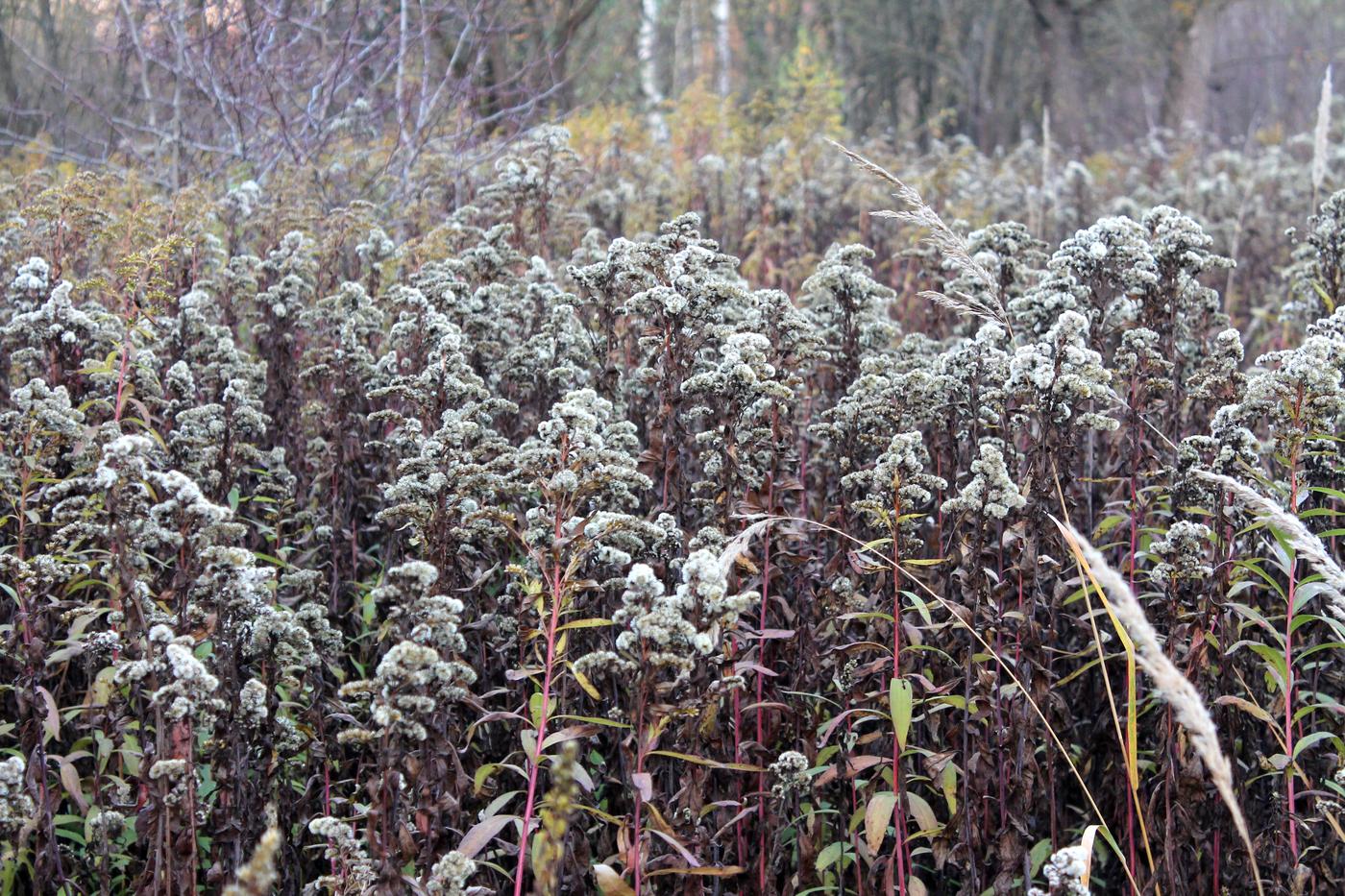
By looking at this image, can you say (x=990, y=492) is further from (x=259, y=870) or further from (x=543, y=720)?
(x=259, y=870)

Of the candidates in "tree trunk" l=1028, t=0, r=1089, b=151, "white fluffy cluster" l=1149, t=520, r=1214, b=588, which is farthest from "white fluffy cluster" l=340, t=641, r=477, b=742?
"tree trunk" l=1028, t=0, r=1089, b=151

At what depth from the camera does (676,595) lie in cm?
266

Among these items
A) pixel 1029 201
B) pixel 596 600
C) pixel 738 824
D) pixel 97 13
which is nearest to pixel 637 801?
pixel 738 824

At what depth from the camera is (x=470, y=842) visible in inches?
104

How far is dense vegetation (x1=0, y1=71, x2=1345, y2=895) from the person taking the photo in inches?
107

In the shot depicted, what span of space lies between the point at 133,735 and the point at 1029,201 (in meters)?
7.17

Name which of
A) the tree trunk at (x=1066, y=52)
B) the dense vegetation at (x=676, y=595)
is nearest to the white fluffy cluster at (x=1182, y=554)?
the dense vegetation at (x=676, y=595)

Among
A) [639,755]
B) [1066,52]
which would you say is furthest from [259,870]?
[1066,52]

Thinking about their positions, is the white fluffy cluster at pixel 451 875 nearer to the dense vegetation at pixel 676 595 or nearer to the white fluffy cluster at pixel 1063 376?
the dense vegetation at pixel 676 595

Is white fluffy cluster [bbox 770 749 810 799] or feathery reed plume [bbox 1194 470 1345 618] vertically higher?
feathery reed plume [bbox 1194 470 1345 618]

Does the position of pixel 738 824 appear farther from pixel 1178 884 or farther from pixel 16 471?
pixel 16 471

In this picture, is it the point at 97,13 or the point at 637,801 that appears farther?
the point at 97,13

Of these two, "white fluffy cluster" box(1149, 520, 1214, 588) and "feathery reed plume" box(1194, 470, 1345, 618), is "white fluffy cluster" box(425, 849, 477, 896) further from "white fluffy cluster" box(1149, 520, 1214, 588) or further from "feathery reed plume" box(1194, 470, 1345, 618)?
"white fluffy cluster" box(1149, 520, 1214, 588)

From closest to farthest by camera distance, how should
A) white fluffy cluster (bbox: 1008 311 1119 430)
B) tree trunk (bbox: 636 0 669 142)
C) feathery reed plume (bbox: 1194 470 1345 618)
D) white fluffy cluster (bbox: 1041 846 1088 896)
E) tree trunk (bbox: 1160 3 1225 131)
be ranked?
1. white fluffy cluster (bbox: 1041 846 1088 896)
2. feathery reed plume (bbox: 1194 470 1345 618)
3. white fluffy cluster (bbox: 1008 311 1119 430)
4. tree trunk (bbox: 636 0 669 142)
5. tree trunk (bbox: 1160 3 1225 131)
